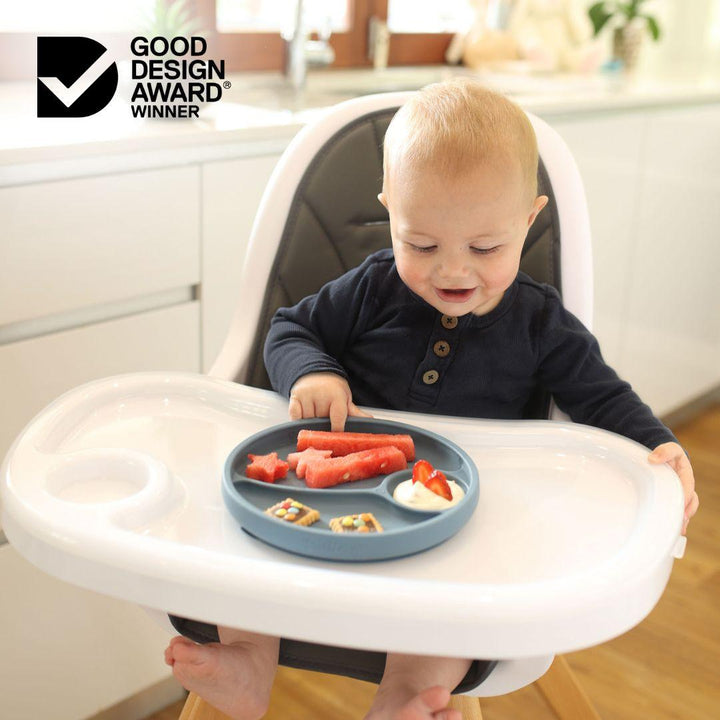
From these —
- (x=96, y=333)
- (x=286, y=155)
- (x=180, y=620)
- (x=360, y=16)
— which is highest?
(x=360, y=16)

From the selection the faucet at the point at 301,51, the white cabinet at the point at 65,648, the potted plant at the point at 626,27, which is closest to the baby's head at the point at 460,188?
the white cabinet at the point at 65,648

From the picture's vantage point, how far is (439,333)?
1.09 m

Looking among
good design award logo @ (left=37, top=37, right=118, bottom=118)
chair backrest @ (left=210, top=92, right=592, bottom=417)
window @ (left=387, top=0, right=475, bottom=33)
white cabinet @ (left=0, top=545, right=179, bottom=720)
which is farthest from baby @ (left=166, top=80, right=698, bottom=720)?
window @ (left=387, top=0, right=475, bottom=33)

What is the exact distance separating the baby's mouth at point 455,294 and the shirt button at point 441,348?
91 mm

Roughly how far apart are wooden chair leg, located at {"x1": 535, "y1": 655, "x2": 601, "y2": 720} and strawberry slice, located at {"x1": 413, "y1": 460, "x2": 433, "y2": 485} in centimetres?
57

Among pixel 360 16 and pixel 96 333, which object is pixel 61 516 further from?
pixel 360 16

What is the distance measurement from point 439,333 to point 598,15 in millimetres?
1941

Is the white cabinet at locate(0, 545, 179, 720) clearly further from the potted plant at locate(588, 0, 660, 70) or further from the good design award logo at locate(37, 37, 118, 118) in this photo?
the potted plant at locate(588, 0, 660, 70)

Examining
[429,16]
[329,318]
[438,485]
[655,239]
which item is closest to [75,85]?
[329,318]

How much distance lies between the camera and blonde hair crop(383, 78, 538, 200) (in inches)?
36.1

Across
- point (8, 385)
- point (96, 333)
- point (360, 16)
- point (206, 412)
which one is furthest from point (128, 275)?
point (360, 16)

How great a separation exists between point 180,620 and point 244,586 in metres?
0.33

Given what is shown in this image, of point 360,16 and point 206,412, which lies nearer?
point 206,412

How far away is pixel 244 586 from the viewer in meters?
0.68
